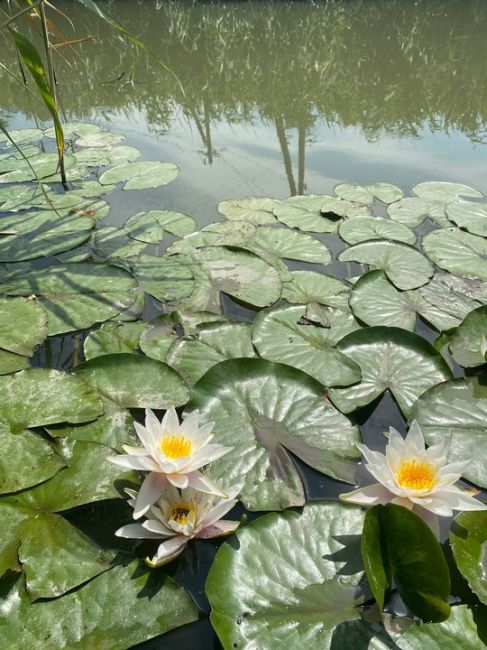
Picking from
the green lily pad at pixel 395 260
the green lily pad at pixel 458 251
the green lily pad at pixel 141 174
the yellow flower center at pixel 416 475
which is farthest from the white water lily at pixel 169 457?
the green lily pad at pixel 141 174

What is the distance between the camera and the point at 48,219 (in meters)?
2.38

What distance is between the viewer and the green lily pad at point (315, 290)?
1.88 m

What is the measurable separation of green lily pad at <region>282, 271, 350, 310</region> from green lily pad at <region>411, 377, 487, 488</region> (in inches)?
21.9

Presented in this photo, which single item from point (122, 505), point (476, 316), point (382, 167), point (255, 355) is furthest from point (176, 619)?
point (382, 167)

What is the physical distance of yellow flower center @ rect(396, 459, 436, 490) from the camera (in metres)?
0.97

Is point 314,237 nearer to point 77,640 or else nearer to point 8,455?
point 8,455

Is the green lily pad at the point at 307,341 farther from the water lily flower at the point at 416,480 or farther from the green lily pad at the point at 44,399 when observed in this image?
the green lily pad at the point at 44,399

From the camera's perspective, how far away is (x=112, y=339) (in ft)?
5.39

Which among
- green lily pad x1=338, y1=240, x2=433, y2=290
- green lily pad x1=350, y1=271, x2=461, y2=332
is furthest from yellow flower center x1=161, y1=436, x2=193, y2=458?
green lily pad x1=338, y1=240, x2=433, y2=290

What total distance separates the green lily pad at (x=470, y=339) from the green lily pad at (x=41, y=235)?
1672 mm

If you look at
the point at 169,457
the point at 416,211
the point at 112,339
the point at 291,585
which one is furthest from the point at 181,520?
the point at 416,211

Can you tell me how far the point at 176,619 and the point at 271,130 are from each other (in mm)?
3597

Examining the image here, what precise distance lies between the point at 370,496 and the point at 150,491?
469 mm

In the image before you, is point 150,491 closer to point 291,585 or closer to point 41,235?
point 291,585
